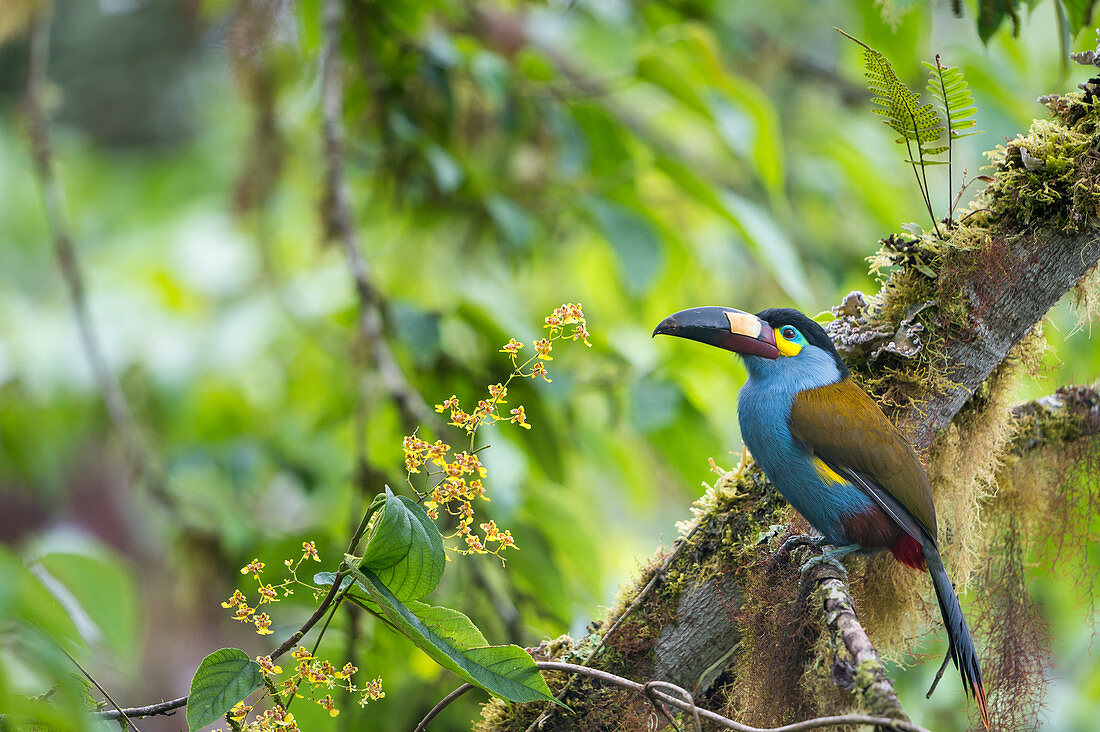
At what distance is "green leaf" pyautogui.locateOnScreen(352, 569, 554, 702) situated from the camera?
1.03 metres

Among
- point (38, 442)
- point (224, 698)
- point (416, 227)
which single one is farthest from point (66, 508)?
point (224, 698)

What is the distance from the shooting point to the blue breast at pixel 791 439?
1.29 metres

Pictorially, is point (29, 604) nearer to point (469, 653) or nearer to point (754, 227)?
point (469, 653)

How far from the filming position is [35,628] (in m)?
0.93

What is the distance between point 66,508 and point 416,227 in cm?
533

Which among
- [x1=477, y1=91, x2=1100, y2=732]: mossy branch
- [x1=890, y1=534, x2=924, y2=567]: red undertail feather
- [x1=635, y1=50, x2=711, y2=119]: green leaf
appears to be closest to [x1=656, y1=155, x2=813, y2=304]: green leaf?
[x1=635, y1=50, x2=711, y2=119]: green leaf

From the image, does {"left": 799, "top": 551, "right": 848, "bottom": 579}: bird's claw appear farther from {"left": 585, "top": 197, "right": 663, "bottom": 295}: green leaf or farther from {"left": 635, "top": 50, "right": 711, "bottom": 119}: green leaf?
{"left": 635, "top": 50, "right": 711, "bottom": 119}: green leaf

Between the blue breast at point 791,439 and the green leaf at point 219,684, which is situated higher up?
the blue breast at point 791,439

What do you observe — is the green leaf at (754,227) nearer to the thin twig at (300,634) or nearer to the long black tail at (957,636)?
the long black tail at (957,636)

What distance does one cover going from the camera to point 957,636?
1.23 m

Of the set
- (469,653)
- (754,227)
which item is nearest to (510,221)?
(754,227)

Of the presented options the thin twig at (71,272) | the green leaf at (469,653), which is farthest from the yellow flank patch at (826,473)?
the thin twig at (71,272)

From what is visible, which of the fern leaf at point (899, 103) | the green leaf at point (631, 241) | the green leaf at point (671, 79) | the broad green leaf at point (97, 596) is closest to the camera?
the fern leaf at point (899, 103)

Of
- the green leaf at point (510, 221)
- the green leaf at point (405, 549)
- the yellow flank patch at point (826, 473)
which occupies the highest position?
the green leaf at point (510, 221)
